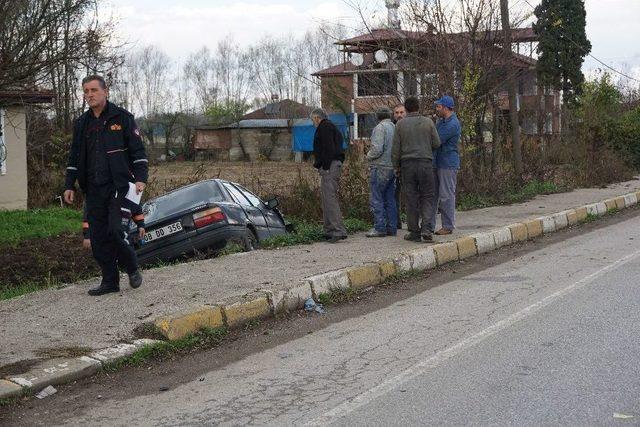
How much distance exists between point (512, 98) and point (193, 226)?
35.6 ft

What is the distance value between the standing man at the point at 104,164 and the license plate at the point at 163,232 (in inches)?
124

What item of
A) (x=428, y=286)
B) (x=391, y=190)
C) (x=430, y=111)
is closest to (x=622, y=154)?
(x=430, y=111)

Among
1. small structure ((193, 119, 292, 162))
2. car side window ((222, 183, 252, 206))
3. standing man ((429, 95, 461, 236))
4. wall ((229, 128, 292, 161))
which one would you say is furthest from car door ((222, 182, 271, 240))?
wall ((229, 128, 292, 161))

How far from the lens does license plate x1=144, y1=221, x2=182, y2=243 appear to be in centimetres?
1082

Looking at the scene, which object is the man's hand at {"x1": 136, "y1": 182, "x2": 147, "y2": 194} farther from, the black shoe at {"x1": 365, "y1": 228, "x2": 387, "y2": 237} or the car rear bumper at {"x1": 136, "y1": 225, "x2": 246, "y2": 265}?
the black shoe at {"x1": 365, "y1": 228, "x2": 387, "y2": 237}

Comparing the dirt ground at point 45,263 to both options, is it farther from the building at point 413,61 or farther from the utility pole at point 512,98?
the utility pole at point 512,98

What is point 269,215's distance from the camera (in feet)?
41.9

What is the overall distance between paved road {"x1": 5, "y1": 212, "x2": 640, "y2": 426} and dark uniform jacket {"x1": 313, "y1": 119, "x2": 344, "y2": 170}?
311 centimetres

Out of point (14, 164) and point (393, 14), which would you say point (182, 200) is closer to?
point (393, 14)

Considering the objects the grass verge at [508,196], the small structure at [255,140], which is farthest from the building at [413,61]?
the small structure at [255,140]

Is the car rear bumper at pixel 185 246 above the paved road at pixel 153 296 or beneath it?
above

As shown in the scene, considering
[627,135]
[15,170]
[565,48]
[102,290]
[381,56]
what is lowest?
[102,290]

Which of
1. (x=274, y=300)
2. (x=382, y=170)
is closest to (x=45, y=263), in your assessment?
(x=382, y=170)

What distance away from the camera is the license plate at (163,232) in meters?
10.8
